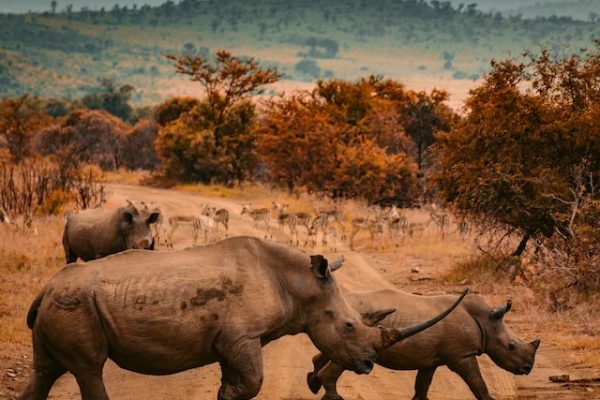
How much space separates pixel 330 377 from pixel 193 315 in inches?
99.9

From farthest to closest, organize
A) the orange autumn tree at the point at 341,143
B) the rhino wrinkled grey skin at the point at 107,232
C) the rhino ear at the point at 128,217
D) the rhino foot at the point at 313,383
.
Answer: the orange autumn tree at the point at 341,143 → the rhino ear at the point at 128,217 → the rhino wrinkled grey skin at the point at 107,232 → the rhino foot at the point at 313,383

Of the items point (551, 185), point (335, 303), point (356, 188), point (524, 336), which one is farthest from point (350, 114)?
point (335, 303)

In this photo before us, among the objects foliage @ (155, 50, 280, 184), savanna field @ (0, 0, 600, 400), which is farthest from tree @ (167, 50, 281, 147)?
savanna field @ (0, 0, 600, 400)

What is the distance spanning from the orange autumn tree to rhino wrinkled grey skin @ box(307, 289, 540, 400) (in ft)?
86.3

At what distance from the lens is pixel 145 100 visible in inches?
7633

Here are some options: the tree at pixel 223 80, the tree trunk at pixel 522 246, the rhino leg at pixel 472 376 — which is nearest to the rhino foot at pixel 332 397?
the rhino leg at pixel 472 376

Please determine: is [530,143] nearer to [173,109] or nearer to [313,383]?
[313,383]

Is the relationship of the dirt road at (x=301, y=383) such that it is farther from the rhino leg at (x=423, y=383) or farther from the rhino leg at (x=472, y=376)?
the rhino leg at (x=472, y=376)

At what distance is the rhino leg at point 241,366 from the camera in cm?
673

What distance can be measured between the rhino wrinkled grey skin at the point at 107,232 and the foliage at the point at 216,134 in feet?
98.4

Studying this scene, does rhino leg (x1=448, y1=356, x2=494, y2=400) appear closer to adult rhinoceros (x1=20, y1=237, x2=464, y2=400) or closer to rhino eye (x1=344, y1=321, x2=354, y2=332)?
adult rhinoceros (x1=20, y1=237, x2=464, y2=400)

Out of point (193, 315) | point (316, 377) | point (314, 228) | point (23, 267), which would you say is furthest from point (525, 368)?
point (314, 228)

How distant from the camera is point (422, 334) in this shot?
8852 millimetres

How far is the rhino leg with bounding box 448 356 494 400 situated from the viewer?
29.0ft
